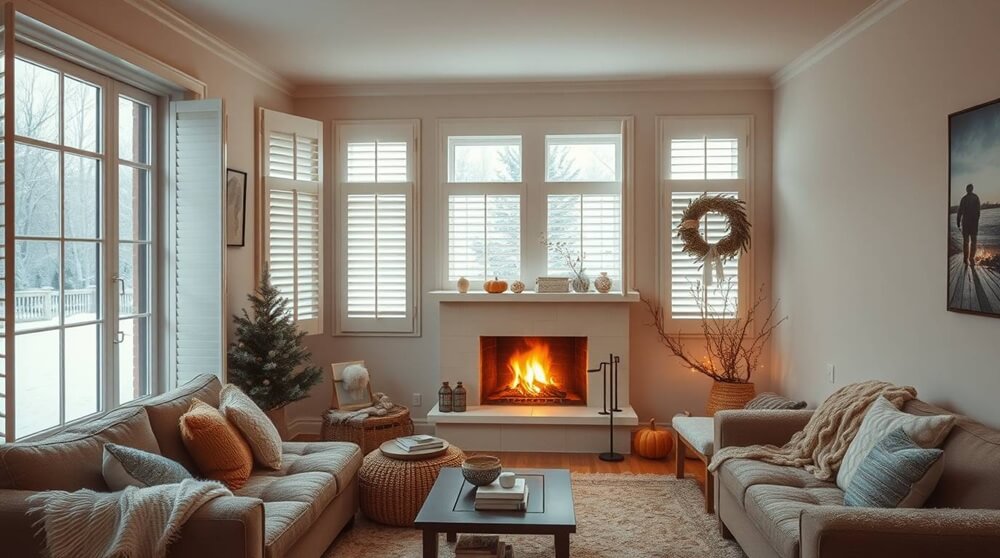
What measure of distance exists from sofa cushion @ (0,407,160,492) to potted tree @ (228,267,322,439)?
5.71ft

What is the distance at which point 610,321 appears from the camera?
5746 millimetres

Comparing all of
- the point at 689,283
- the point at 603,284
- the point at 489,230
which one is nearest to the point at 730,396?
the point at 689,283

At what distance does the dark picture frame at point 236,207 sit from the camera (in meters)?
5.01

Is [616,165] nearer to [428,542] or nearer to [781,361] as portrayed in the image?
[781,361]

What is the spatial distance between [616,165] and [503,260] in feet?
3.92

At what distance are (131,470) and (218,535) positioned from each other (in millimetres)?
487

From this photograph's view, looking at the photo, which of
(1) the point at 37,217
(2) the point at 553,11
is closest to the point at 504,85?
(2) the point at 553,11

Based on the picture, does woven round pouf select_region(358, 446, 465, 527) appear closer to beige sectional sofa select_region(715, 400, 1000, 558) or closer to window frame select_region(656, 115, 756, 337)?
beige sectional sofa select_region(715, 400, 1000, 558)

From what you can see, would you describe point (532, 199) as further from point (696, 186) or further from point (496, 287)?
point (696, 186)

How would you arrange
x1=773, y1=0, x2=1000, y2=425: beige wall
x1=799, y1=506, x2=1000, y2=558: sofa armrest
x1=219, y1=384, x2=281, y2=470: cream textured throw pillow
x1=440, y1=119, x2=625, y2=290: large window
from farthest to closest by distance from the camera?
x1=440, y1=119, x2=625, y2=290: large window, x1=219, y1=384, x2=281, y2=470: cream textured throw pillow, x1=773, y1=0, x2=1000, y2=425: beige wall, x1=799, y1=506, x2=1000, y2=558: sofa armrest

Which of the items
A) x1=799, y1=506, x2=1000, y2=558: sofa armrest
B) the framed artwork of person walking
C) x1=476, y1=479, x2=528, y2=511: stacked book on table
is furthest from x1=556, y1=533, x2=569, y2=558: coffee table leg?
the framed artwork of person walking

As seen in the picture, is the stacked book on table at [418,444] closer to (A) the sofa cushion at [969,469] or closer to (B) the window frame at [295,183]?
(B) the window frame at [295,183]

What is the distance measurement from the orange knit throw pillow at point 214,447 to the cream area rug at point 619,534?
687 mm

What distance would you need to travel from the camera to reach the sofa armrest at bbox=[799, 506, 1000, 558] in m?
2.34
